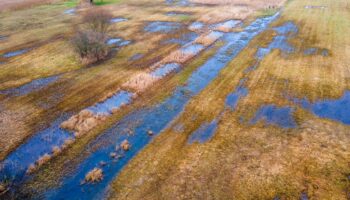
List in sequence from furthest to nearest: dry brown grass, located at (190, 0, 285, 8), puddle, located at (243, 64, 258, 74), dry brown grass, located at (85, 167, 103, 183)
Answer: dry brown grass, located at (190, 0, 285, 8)
puddle, located at (243, 64, 258, 74)
dry brown grass, located at (85, 167, 103, 183)

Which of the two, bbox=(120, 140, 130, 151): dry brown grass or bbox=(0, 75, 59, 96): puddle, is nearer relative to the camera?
bbox=(120, 140, 130, 151): dry brown grass

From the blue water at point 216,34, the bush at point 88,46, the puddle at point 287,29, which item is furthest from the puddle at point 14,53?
the puddle at point 287,29

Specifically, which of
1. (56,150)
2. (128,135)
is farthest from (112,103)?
(56,150)

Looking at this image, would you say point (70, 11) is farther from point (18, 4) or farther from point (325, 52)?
point (325, 52)

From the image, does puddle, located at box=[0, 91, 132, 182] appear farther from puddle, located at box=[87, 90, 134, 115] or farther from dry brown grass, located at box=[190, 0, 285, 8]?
dry brown grass, located at box=[190, 0, 285, 8]

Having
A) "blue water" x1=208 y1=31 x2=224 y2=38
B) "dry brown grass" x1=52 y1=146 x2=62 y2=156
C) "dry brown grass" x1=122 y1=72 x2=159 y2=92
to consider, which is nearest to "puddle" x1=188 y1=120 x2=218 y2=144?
"dry brown grass" x1=122 y1=72 x2=159 y2=92

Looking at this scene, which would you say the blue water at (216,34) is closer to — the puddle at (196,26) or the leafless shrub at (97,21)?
the puddle at (196,26)

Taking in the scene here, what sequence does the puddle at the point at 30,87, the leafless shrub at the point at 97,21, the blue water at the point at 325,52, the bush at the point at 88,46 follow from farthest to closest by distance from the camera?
the leafless shrub at the point at 97,21
the bush at the point at 88,46
the blue water at the point at 325,52
the puddle at the point at 30,87

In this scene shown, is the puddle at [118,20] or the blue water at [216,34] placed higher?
Result: the puddle at [118,20]
